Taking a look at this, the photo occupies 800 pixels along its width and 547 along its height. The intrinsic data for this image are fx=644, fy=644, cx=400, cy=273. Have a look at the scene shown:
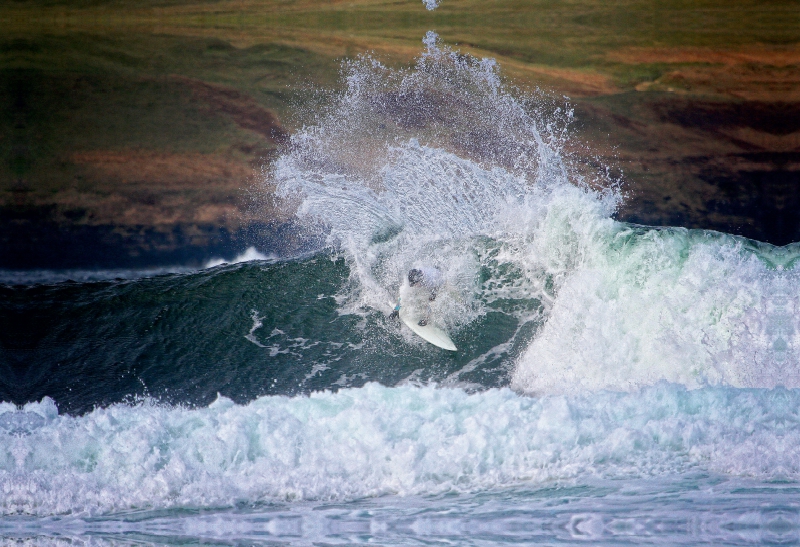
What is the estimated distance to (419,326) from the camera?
3492 millimetres

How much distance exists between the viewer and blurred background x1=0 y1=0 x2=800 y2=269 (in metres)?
4.34

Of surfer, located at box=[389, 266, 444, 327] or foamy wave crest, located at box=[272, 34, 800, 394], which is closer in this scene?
foamy wave crest, located at box=[272, 34, 800, 394]

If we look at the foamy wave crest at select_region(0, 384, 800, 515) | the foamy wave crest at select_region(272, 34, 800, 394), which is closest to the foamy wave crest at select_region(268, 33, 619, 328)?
the foamy wave crest at select_region(272, 34, 800, 394)

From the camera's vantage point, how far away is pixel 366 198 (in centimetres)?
416

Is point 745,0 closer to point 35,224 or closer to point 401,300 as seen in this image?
point 401,300

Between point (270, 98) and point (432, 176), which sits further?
point (270, 98)

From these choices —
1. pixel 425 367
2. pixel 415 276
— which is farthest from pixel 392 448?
pixel 415 276

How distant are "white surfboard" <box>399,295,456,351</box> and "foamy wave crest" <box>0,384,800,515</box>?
2.46ft

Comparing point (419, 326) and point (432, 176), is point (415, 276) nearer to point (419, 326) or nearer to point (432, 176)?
point (419, 326)

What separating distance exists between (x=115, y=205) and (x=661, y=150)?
376 cm

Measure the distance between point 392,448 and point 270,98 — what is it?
2906 millimetres

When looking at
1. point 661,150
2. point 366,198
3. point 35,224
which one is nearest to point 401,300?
point 366,198

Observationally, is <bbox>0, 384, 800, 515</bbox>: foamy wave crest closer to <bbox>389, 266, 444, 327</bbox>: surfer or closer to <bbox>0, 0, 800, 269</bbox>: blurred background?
<bbox>389, 266, 444, 327</bbox>: surfer

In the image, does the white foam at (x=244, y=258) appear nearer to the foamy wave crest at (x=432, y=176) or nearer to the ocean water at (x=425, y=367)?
the ocean water at (x=425, y=367)
